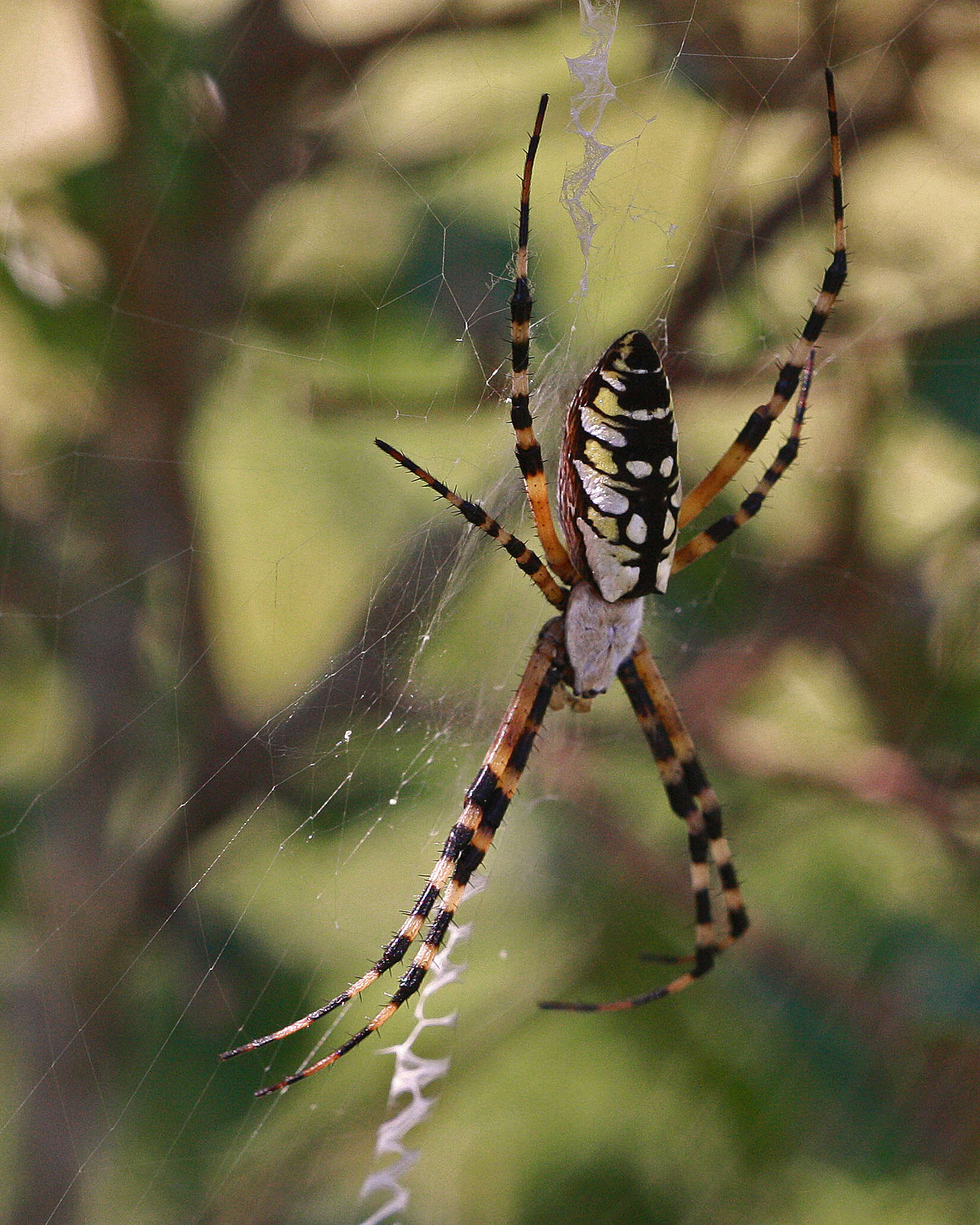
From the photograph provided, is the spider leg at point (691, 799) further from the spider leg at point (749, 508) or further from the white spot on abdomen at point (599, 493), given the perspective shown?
the white spot on abdomen at point (599, 493)

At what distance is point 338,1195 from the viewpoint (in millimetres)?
2389

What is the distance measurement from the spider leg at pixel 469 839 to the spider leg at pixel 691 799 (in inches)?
8.1

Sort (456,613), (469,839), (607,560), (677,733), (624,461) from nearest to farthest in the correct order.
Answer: (624,461) < (607,560) < (469,839) < (456,613) < (677,733)

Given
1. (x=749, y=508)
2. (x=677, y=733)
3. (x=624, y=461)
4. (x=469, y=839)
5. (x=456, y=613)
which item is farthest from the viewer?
(x=677, y=733)

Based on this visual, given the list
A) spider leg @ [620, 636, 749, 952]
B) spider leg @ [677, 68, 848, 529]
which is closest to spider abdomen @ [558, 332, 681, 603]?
spider leg @ [677, 68, 848, 529]

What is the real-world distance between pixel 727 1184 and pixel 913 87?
2.83 m

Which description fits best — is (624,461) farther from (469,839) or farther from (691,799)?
(691,799)

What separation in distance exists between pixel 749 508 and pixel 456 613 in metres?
0.57

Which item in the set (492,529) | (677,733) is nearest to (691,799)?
(677,733)

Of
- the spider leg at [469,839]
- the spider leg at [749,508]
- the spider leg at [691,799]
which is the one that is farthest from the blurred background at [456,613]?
the spider leg at [749,508]

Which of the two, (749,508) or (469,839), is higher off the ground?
(749,508)

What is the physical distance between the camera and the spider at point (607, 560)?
1231mm

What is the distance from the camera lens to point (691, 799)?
6.38ft

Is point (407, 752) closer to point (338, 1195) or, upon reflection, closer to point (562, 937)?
point (562, 937)
